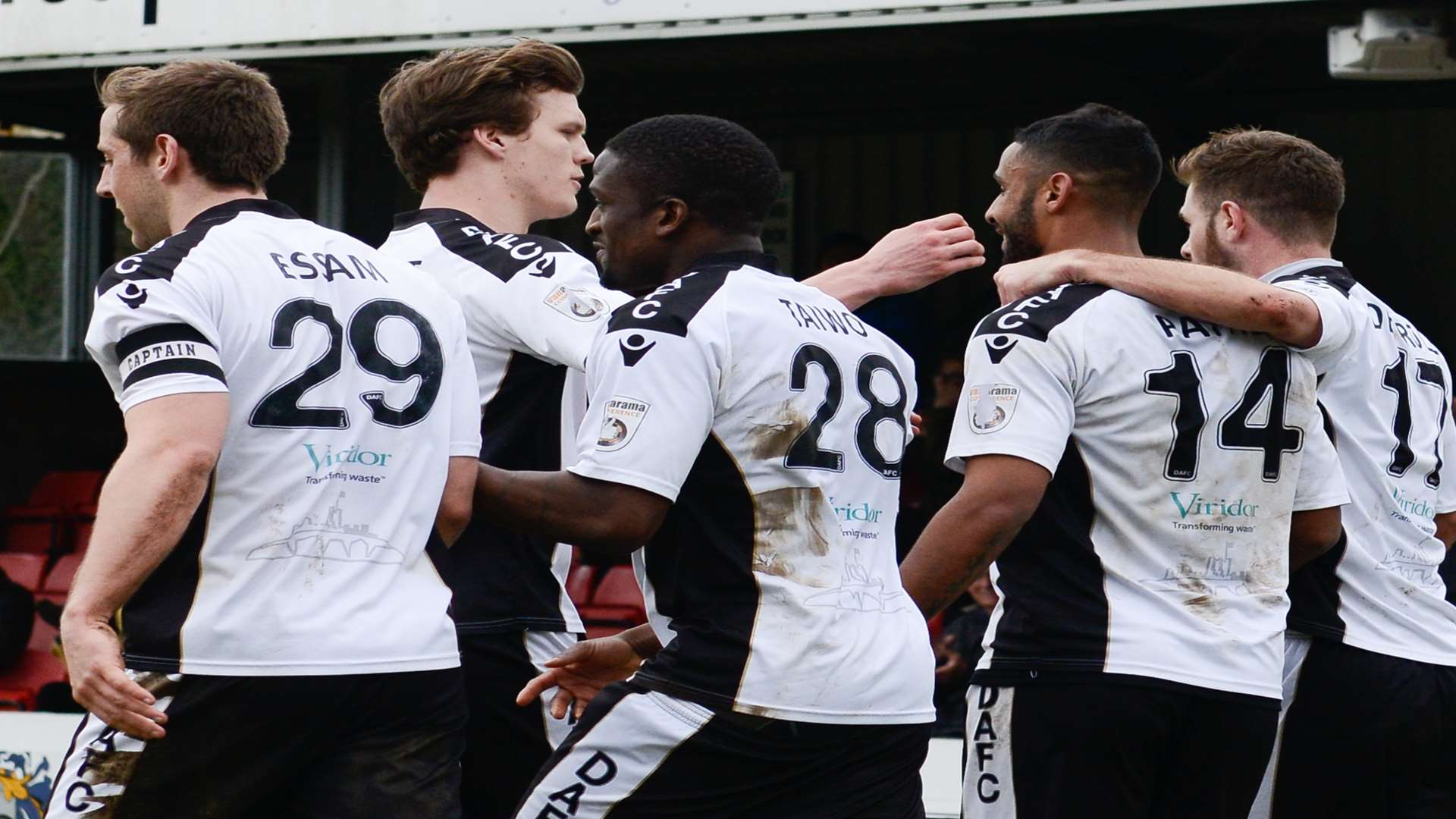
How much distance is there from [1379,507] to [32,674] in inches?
290

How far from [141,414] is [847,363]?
118 centimetres

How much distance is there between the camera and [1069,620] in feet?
11.6

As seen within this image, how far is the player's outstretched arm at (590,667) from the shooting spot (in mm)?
3289

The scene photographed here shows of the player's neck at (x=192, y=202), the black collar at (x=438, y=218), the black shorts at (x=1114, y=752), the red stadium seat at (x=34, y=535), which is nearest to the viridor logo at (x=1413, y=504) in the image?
the black shorts at (x=1114, y=752)

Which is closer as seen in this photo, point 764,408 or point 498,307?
point 764,408

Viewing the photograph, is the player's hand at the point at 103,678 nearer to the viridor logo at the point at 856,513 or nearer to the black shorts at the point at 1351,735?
the viridor logo at the point at 856,513

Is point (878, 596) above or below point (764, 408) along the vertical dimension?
below

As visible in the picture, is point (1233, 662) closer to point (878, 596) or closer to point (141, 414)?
point (878, 596)

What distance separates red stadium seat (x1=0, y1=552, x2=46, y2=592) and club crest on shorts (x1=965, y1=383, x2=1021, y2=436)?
7.96 m

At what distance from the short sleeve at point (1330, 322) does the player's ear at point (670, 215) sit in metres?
1.33

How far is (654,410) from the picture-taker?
295cm

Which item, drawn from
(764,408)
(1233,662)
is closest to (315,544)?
(764,408)

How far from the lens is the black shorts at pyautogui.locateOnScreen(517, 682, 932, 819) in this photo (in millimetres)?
2980

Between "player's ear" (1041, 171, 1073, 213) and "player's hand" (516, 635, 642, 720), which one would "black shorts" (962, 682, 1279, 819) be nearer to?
"player's hand" (516, 635, 642, 720)
